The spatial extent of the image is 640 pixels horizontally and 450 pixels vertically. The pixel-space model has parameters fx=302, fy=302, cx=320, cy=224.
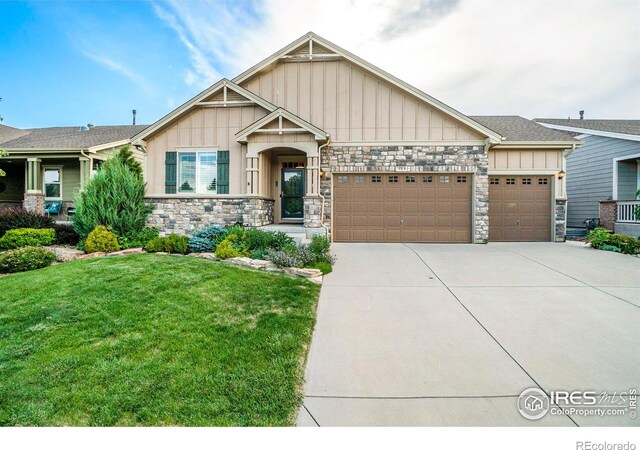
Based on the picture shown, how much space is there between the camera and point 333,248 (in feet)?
30.6

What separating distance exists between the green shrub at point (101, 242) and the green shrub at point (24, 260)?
0.99 metres

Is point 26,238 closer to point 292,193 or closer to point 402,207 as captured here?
point 292,193

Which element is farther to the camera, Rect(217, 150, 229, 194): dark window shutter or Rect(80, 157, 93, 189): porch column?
Rect(80, 157, 93, 189): porch column

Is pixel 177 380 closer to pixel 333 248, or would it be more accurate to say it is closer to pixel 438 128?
pixel 333 248

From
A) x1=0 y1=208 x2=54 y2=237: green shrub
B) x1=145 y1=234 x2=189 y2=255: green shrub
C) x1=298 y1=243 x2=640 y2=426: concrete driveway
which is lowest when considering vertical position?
x1=298 y1=243 x2=640 y2=426: concrete driveway

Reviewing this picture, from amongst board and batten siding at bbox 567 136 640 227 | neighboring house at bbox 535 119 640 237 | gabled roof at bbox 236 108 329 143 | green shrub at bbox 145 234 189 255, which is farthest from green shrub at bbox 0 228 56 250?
board and batten siding at bbox 567 136 640 227

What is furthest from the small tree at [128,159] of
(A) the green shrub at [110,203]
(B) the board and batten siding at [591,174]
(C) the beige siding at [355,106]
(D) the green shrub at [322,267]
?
(B) the board and batten siding at [591,174]

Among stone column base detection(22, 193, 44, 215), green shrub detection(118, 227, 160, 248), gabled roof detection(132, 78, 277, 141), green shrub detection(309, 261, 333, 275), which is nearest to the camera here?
green shrub detection(309, 261, 333, 275)

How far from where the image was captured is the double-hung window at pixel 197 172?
10.4m

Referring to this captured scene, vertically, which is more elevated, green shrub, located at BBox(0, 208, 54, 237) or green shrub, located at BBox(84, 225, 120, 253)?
green shrub, located at BBox(0, 208, 54, 237)

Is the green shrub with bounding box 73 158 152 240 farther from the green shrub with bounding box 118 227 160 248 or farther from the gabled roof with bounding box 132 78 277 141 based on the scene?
the gabled roof with bounding box 132 78 277 141

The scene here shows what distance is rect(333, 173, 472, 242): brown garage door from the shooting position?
34.1ft

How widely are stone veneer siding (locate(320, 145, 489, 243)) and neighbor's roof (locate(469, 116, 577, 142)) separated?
1.82m
